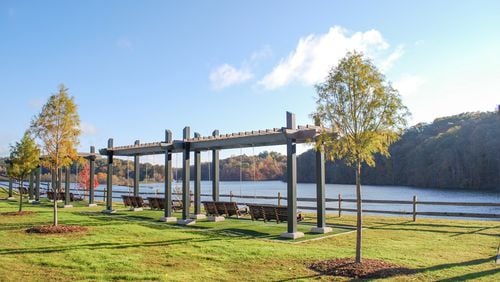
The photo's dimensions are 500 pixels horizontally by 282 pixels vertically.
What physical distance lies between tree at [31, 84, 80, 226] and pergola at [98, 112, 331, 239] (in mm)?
3227

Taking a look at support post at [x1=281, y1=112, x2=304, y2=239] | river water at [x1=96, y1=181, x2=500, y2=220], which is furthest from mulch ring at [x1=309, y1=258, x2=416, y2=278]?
river water at [x1=96, y1=181, x2=500, y2=220]

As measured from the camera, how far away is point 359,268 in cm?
714

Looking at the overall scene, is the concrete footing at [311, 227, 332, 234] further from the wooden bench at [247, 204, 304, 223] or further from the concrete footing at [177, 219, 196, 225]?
the concrete footing at [177, 219, 196, 225]

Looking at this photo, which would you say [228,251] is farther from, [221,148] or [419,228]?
[221,148]

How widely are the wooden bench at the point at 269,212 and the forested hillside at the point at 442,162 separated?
179ft

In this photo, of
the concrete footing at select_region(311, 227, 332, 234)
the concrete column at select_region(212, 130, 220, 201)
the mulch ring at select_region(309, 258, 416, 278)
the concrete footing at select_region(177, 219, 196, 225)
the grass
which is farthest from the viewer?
the concrete column at select_region(212, 130, 220, 201)

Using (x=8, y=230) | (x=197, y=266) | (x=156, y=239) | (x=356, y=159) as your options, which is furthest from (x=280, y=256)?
(x=8, y=230)

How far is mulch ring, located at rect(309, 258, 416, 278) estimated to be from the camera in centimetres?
685

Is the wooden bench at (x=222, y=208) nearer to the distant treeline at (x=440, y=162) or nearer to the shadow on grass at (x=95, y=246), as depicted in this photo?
the shadow on grass at (x=95, y=246)

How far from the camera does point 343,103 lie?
795 centimetres

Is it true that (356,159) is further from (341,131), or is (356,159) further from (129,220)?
(129,220)

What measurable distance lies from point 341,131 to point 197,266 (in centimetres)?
360

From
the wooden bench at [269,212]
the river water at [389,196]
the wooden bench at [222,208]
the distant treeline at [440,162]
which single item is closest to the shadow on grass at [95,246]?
the wooden bench at [269,212]

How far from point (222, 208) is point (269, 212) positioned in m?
2.27
